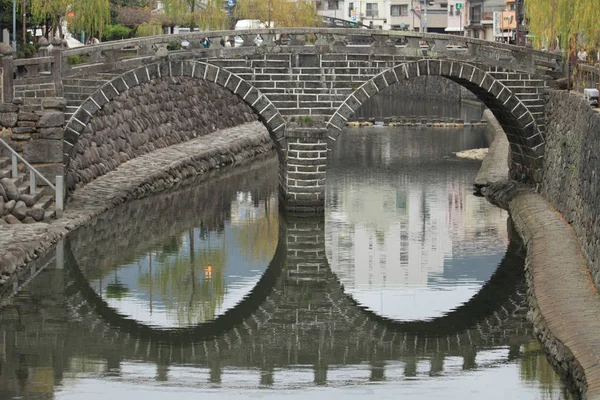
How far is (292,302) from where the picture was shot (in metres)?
26.8

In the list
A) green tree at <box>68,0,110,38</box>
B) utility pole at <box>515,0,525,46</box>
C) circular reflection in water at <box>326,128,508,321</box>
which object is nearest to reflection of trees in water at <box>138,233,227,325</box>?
circular reflection in water at <box>326,128,508,321</box>

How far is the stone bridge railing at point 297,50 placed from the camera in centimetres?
3416

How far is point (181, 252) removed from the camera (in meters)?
31.6

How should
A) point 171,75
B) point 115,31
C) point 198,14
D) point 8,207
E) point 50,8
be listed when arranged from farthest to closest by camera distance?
point 115,31 < point 198,14 < point 50,8 < point 171,75 < point 8,207

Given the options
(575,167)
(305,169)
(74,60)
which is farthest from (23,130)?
(575,167)

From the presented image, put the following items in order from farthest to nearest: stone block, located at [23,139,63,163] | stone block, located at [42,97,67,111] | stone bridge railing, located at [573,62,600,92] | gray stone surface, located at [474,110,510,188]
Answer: gray stone surface, located at [474,110,510,188] → stone bridge railing, located at [573,62,600,92] → stone block, located at [42,97,67,111] → stone block, located at [23,139,63,163]

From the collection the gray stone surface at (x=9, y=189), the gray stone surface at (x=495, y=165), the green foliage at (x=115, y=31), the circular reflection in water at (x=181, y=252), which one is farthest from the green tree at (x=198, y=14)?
the gray stone surface at (x=9, y=189)

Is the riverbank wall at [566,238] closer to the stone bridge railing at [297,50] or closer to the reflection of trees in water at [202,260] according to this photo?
the stone bridge railing at [297,50]

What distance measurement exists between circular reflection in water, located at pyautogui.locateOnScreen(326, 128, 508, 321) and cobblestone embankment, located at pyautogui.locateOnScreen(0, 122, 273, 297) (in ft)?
11.9

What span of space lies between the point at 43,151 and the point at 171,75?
4094 millimetres

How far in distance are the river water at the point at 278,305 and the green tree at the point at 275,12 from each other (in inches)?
1177

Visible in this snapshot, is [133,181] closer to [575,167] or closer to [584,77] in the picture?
[584,77]

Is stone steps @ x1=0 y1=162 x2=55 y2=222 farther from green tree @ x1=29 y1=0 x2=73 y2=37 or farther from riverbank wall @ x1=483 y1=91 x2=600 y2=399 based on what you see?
green tree @ x1=29 y1=0 x2=73 y2=37

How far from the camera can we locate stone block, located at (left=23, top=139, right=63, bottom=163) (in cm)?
3297
